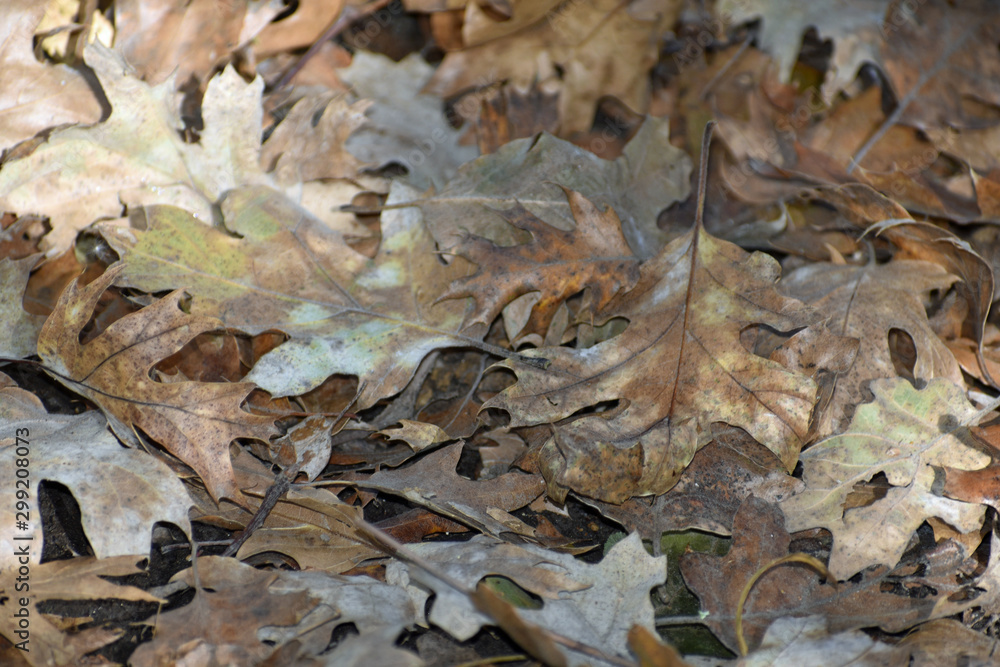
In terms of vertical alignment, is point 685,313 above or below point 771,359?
above

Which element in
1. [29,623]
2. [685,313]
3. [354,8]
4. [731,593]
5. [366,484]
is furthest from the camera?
[354,8]

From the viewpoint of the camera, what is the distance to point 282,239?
6.79 ft

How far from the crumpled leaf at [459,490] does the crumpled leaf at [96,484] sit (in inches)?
17.5

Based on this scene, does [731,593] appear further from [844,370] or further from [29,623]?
[29,623]

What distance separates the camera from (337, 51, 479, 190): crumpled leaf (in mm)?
2602

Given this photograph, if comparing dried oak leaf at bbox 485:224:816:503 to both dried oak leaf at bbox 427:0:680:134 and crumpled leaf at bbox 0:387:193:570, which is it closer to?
crumpled leaf at bbox 0:387:193:570

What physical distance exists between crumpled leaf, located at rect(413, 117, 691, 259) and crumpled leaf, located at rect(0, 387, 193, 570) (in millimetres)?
1000

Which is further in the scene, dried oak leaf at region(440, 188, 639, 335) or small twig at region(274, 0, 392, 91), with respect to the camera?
small twig at region(274, 0, 392, 91)

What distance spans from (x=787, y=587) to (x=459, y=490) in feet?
2.55

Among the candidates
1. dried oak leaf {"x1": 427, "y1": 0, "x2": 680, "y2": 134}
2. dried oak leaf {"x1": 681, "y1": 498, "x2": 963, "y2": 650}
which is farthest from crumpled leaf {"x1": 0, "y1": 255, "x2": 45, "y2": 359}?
dried oak leaf {"x1": 681, "y1": 498, "x2": 963, "y2": 650}

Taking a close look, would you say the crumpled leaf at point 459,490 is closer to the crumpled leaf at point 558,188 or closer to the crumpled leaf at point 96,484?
the crumpled leaf at point 96,484

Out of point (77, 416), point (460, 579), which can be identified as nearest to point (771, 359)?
point (460, 579)

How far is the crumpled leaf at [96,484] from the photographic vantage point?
1.53 meters

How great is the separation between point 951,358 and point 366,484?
5.34 ft
